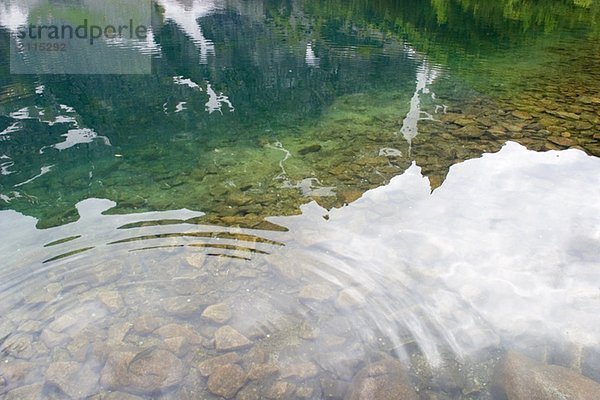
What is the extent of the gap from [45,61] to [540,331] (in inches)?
1143

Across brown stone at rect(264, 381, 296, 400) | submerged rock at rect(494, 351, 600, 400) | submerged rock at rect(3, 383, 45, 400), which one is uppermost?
submerged rock at rect(494, 351, 600, 400)

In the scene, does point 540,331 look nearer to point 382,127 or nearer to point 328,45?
point 382,127

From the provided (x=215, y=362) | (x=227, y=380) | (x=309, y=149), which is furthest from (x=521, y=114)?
(x=227, y=380)

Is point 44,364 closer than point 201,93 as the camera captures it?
Yes

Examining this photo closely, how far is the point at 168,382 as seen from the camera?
552cm

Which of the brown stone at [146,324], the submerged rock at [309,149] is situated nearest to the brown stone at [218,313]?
the brown stone at [146,324]

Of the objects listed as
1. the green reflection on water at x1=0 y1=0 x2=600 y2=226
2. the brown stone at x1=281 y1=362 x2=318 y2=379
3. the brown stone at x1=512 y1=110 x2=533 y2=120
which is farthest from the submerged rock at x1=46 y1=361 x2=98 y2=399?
the brown stone at x1=512 y1=110 x2=533 y2=120

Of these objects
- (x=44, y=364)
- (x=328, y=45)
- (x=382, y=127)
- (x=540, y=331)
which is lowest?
(x=44, y=364)

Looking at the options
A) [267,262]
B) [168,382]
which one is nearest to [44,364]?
[168,382]

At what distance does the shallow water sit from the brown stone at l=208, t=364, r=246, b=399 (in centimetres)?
3

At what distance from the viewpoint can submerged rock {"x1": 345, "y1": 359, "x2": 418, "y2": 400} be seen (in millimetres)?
5215

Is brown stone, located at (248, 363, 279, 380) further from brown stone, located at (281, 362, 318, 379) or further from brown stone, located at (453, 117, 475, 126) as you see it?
brown stone, located at (453, 117, 475, 126)

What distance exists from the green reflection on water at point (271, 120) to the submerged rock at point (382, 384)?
4.31m

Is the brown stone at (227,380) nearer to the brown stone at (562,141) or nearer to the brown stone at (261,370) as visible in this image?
the brown stone at (261,370)
